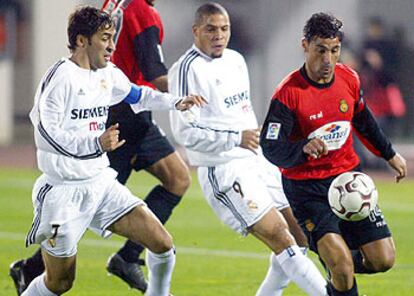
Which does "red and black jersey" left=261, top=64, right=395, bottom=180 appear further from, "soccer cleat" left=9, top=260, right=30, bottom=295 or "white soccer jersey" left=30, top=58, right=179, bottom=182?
"soccer cleat" left=9, top=260, right=30, bottom=295

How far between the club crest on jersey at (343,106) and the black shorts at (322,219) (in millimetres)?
439

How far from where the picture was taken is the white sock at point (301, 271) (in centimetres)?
815

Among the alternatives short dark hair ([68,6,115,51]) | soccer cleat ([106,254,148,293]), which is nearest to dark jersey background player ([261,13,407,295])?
short dark hair ([68,6,115,51])

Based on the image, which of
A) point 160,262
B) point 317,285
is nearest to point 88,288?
point 160,262

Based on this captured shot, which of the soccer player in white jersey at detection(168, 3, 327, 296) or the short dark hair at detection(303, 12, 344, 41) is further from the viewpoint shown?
the soccer player in white jersey at detection(168, 3, 327, 296)

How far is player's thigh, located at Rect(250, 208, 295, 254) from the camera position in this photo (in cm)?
845

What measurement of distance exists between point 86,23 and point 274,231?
188 cm

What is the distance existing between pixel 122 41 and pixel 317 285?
2.52 m

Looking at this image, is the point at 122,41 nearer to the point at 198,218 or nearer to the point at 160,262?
the point at 160,262

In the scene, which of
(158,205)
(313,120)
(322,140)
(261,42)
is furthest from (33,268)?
(261,42)

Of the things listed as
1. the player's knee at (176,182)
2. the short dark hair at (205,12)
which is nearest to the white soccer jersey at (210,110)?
the short dark hair at (205,12)

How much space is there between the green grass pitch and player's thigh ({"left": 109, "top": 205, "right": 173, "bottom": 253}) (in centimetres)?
171

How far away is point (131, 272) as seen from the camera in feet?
31.8

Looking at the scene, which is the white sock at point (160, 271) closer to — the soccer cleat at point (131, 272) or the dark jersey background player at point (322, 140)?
the dark jersey background player at point (322, 140)
